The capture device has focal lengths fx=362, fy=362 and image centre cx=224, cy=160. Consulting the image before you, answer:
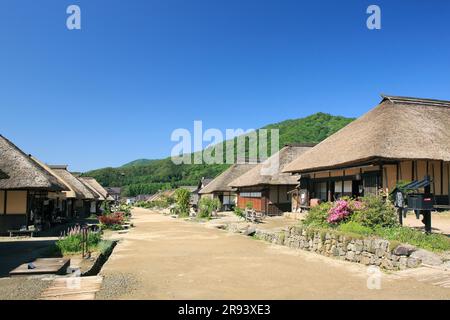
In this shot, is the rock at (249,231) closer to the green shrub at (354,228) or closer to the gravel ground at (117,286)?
the green shrub at (354,228)

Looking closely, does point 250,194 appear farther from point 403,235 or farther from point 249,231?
point 403,235

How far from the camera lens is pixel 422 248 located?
9.36m

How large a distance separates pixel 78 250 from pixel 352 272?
30.3ft

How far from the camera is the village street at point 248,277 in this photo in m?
7.25

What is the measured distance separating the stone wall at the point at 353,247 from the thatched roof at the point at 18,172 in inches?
487

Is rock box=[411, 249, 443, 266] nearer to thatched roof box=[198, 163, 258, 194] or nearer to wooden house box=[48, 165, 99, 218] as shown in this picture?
wooden house box=[48, 165, 99, 218]

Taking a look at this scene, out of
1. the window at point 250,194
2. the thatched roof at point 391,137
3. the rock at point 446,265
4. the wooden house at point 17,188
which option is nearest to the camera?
the rock at point 446,265

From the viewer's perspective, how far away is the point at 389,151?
560 inches

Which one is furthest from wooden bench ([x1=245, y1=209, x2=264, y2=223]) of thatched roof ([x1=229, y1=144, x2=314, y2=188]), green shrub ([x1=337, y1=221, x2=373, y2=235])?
green shrub ([x1=337, y1=221, x2=373, y2=235])

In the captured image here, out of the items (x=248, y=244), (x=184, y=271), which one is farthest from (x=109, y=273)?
(x=248, y=244)

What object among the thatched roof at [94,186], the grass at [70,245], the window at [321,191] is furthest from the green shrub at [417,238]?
the thatched roof at [94,186]

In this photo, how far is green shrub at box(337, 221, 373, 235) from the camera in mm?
11448

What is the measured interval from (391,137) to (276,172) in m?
14.4

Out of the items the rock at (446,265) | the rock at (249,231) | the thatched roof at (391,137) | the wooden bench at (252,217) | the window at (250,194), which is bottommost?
the rock at (249,231)
